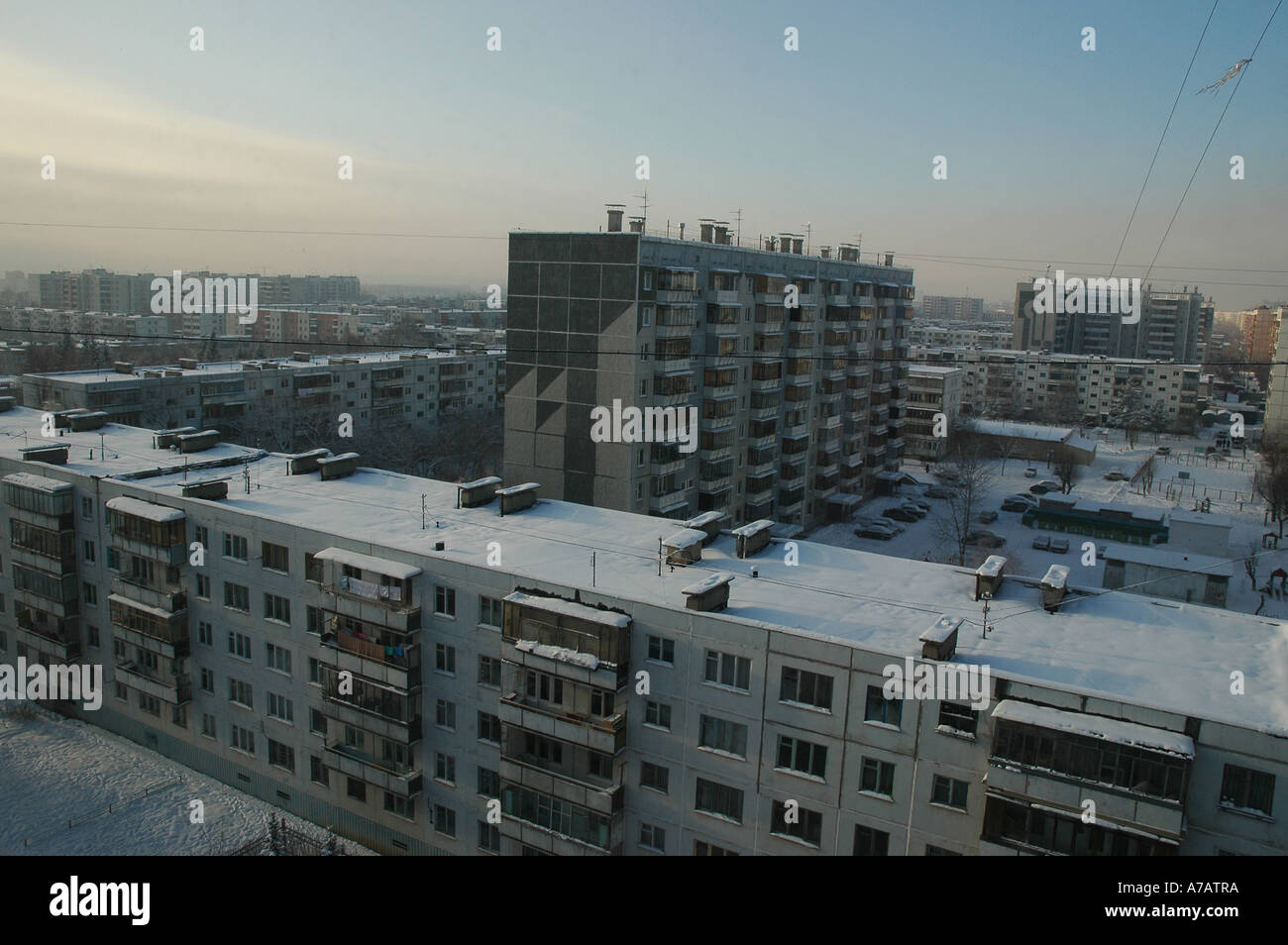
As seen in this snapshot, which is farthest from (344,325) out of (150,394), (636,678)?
(636,678)

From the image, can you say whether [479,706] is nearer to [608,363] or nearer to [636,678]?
[636,678]

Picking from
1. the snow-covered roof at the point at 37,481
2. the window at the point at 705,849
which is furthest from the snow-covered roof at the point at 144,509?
the window at the point at 705,849

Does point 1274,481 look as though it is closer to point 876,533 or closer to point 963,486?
point 963,486

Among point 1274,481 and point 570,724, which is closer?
point 570,724

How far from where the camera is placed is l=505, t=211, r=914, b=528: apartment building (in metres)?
27.5

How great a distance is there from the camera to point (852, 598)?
13781mm

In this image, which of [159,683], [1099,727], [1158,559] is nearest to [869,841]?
[1099,727]

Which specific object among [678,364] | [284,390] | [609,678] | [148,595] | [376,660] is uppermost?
[678,364]

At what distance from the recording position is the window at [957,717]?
442 inches

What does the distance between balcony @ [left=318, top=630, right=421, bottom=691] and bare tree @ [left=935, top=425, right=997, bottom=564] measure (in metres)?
22.5

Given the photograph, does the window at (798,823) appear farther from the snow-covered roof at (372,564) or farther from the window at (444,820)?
the snow-covered roof at (372,564)

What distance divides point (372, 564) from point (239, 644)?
15.4ft

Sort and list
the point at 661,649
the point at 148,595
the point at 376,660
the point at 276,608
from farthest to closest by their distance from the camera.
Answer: the point at 148,595 < the point at 276,608 < the point at 376,660 < the point at 661,649

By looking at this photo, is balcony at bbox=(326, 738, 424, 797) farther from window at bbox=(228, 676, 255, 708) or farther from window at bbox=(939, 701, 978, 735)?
window at bbox=(939, 701, 978, 735)
